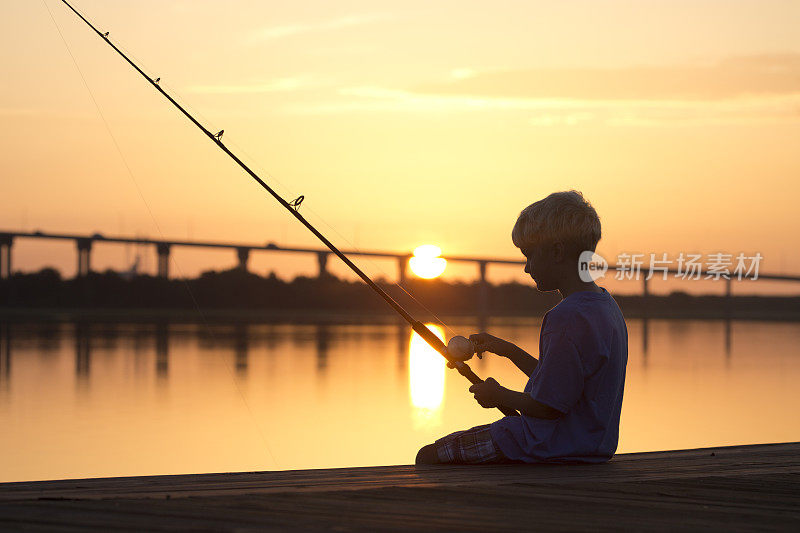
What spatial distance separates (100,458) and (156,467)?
593 millimetres

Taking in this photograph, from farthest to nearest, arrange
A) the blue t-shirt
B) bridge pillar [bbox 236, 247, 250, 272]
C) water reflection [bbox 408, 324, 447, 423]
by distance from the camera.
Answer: bridge pillar [bbox 236, 247, 250, 272], water reflection [bbox 408, 324, 447, 423], the blue t-shirt

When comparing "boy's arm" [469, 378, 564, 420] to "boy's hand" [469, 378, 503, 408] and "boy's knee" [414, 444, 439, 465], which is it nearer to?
"boy's hand" [469, 378, 503, 408]

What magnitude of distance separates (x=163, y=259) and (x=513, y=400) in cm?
5205

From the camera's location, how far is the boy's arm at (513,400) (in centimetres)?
293

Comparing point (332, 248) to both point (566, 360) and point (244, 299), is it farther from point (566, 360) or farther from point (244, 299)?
point (244, 299)

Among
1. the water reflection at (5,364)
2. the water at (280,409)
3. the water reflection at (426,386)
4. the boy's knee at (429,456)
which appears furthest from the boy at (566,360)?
the water reflection at (5,364)

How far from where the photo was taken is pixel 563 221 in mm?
2932

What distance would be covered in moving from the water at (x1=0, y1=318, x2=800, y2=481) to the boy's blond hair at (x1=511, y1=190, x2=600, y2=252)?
5.14m

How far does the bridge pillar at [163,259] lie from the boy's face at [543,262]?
147ft

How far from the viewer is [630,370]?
17781 mm

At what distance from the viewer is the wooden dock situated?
93.2 inches

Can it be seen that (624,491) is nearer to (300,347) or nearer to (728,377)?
(728,377)

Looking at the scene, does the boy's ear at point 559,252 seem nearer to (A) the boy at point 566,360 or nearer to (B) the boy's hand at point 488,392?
(A) the boy at point 566,360

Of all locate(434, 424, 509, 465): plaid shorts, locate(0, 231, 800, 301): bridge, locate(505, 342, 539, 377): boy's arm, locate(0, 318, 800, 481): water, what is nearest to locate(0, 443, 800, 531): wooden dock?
locate(434, 424, 509, 465): plaid shorts
